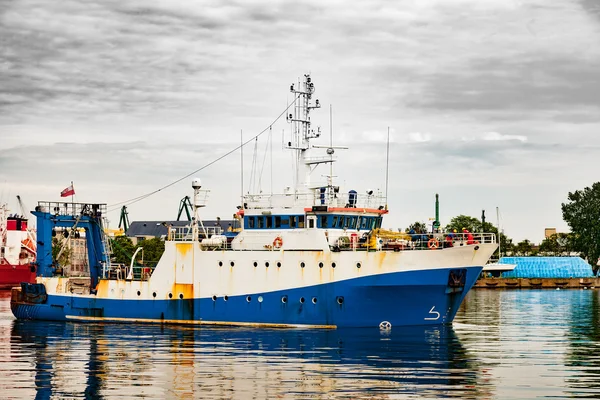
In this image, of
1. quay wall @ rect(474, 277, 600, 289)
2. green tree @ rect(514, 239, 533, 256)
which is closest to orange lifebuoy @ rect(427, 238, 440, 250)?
quay wall @ rect(474, 277, 600, 289)

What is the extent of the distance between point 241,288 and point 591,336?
1613 cm

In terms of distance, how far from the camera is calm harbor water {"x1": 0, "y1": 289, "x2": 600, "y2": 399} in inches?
941

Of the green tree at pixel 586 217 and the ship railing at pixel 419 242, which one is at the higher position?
the green tree at pixel 586 217

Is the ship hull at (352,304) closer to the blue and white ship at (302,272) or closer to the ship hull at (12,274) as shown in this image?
the blue and white ship at (302,272)

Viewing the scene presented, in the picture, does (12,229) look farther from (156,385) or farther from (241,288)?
(156,385)

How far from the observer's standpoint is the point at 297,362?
2947 centimetres

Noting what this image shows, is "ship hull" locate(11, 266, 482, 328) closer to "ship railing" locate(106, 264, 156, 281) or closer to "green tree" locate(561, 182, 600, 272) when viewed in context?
"ship railing" locate(106, 264, 156, 281)

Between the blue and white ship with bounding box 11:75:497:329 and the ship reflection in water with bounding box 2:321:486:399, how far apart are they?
1.32 metres

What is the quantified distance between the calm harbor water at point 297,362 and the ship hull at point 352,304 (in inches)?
35.1

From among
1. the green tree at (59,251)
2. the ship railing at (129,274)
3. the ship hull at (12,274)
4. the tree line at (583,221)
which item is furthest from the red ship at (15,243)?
the ship railing at (129,274)

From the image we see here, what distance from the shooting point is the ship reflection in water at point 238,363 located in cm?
2406

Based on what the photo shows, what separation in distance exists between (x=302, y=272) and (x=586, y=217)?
282ft

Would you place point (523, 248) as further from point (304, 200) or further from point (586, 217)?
point (304, 200)

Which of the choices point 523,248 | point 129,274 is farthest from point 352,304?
point 523,248
